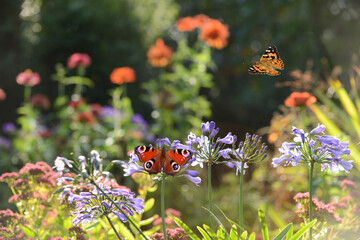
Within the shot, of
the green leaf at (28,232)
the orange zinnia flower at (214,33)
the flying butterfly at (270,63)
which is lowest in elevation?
the green leaf at (28,232)

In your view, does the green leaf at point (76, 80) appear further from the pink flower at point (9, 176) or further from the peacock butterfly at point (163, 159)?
the peacock butterfly at point (163, 159)

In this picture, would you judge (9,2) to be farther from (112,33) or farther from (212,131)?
(212,131)

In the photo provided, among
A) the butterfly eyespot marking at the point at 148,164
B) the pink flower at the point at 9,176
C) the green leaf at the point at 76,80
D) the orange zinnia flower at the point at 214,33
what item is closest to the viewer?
the butterfly eyespot marking at the point at 148,164

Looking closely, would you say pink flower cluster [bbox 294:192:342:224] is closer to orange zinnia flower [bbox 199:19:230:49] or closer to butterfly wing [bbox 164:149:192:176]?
butterfly wing [bbox 164:149:192:176]

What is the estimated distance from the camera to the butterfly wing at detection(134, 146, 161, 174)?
4.75 ft

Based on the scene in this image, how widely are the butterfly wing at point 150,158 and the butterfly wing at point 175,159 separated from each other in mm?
25

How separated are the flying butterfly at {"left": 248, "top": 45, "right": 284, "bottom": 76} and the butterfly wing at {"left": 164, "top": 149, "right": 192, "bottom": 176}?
2.79ft

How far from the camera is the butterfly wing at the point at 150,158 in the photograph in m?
1.45

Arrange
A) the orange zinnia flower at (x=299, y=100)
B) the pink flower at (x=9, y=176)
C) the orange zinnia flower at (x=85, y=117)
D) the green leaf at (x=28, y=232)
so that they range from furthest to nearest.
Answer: the orange zinnia flower at (x=85, y=117) < the orange zinnia flower at (x=299, y=100) < the pink flower at (x=9, y=176) < the green leaf at (x=28, y=232)

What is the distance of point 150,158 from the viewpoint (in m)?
1.46

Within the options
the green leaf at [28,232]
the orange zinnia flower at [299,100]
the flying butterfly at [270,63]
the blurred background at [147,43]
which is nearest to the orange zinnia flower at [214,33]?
the orange zinnia flower at [299,100]

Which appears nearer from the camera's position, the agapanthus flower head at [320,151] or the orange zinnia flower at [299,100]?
the agapanthus flower head at [320,151]

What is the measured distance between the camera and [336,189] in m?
3.28

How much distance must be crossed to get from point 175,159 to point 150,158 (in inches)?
2.8
